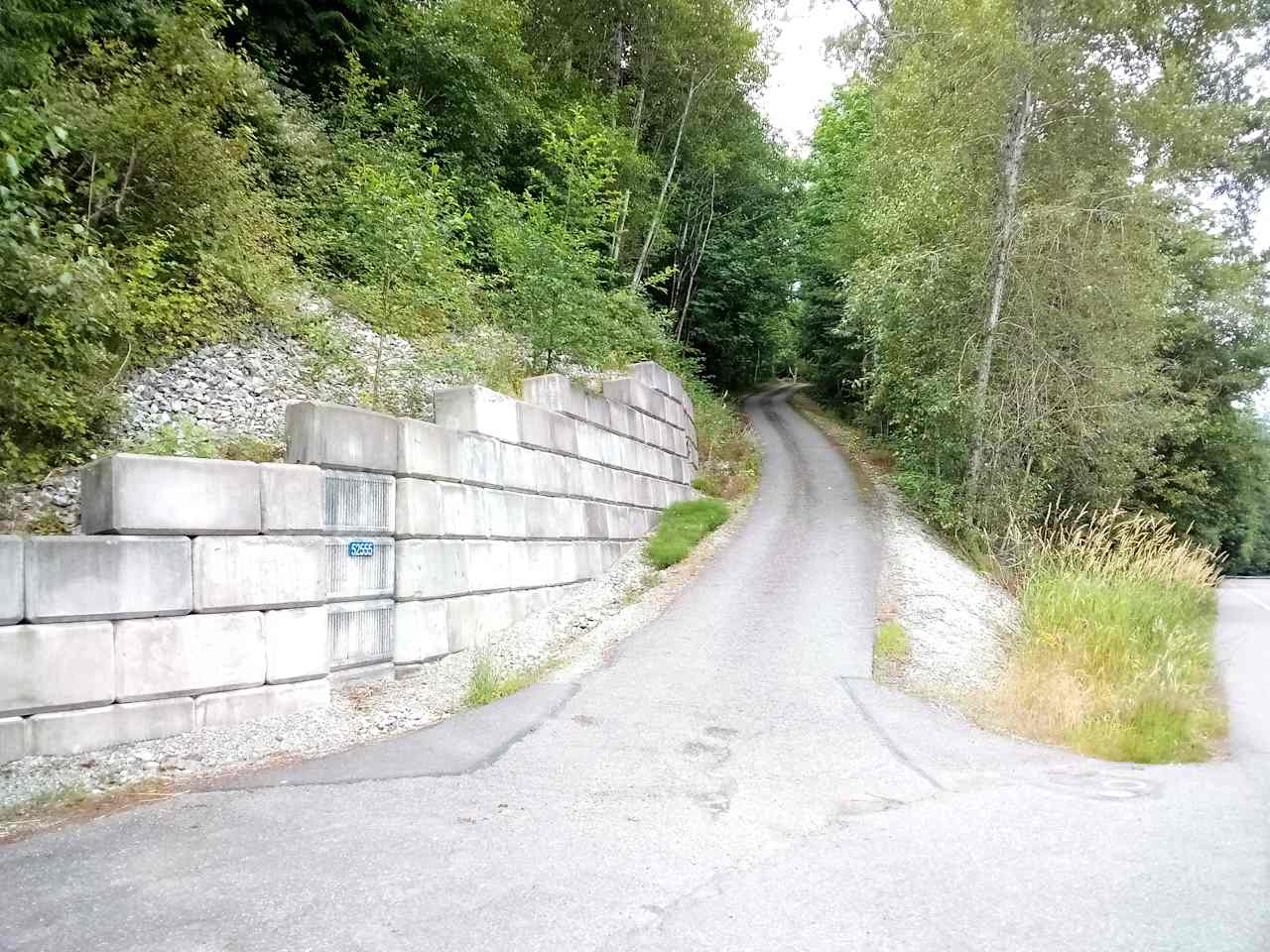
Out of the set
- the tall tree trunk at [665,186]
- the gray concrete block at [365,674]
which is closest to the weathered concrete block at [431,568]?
the gray concrete block at [365,674]

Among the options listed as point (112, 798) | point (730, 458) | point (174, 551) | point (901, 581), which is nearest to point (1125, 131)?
point (901, 581)

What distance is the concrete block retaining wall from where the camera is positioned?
4434mm

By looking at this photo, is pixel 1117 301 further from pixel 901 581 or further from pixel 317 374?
pixel 317 374

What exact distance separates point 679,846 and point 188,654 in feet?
10.5

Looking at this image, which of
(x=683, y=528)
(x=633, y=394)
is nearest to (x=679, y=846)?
(x=683, y=528)

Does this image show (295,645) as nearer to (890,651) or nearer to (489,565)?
(489,565)

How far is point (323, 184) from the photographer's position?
10484mm

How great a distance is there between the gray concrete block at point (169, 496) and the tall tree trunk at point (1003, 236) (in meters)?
11.0

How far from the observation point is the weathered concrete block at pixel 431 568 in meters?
6.64

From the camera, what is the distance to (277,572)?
215 inches

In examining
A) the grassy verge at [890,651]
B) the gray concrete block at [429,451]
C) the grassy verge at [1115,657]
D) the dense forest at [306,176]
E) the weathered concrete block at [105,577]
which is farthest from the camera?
the grassy verge at [890,651]

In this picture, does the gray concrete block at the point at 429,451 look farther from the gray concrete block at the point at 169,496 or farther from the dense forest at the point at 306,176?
the dense forest at the point at 306,176

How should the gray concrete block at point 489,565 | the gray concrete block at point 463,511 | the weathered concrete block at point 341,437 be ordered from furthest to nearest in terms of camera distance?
the gray concrete block at point 489,565 < the gray concrete block at point 463,511 < the weathered concrete block at point 341,437

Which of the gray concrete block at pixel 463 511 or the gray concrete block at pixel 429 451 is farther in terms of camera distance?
the gray concrete block at pixel 463 511
